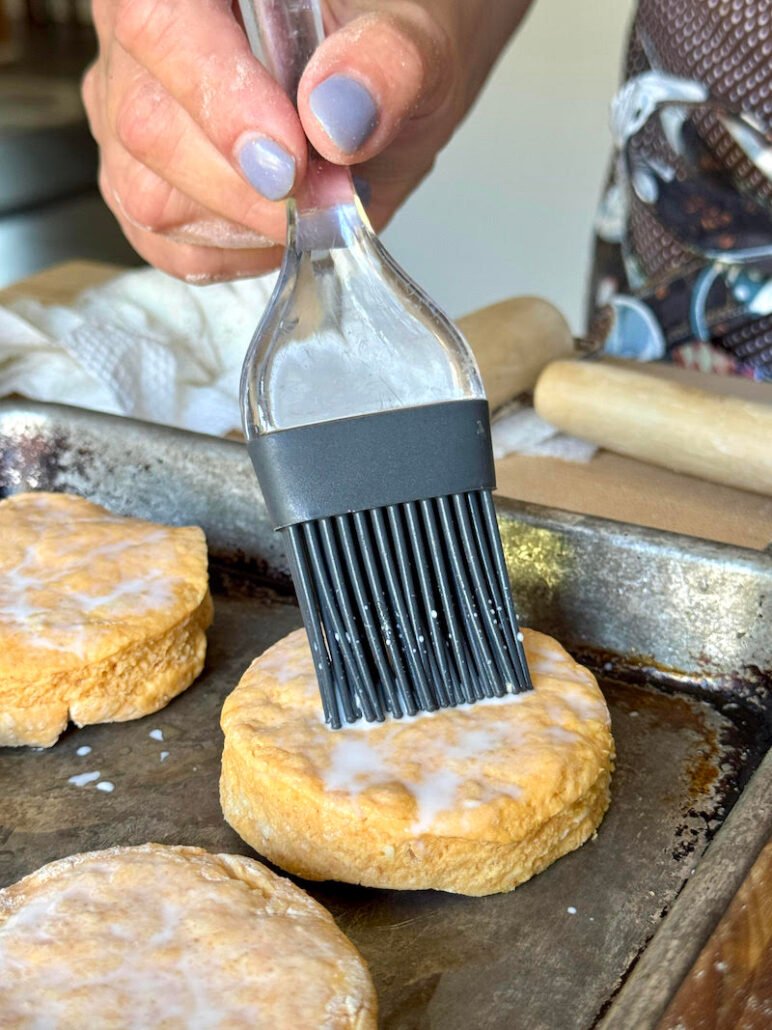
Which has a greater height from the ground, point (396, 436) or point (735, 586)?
point (396, 436)

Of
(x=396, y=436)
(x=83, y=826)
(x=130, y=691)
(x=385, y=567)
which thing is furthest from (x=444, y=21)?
(x=83, y=826)

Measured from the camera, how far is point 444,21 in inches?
66.2

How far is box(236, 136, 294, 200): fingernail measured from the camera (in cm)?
131

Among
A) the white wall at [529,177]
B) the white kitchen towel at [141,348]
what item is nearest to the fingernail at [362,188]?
the white kitchen towel at [141,348]

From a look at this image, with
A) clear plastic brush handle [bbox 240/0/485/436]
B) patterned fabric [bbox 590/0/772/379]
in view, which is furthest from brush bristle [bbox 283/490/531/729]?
patterned fabric [bbox 590/0/772/379]

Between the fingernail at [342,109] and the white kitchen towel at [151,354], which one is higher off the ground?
A: the fingernail at [342,109]

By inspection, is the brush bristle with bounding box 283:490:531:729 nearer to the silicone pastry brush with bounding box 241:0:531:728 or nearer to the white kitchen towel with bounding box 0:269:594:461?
the silicone pastry brush with bounding box 241:0:531:728

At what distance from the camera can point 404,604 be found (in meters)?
1.26

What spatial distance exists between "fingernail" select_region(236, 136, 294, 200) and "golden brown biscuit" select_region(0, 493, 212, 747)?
0.52 metres

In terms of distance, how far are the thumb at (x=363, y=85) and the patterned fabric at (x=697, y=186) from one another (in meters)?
0.93

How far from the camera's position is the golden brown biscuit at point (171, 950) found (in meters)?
0.93

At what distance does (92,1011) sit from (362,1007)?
0.71 ft

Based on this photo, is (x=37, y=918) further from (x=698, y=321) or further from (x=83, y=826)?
(x=698, y=321)

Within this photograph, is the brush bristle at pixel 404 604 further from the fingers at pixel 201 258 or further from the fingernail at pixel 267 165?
the fingers at pixel 201 258
